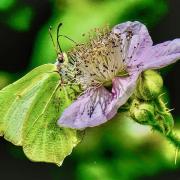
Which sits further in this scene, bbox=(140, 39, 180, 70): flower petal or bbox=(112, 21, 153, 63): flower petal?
bbox=(112, 21, 153, 63): flower petal

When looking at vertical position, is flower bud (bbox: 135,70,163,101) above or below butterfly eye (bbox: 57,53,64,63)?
above

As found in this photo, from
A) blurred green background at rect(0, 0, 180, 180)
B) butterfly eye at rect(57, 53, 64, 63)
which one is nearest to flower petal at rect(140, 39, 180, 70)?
butterfly eye at rect(57, 53, 64, 63)

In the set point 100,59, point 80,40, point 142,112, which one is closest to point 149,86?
point 142,112

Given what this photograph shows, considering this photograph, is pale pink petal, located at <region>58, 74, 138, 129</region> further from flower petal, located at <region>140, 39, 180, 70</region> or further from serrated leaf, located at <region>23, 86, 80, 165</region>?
serrated leaf, located at <region>23, 86, 80, 165</region>

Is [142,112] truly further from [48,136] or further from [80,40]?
[80,40]

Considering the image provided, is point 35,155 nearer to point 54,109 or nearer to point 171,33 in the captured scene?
point 54,109

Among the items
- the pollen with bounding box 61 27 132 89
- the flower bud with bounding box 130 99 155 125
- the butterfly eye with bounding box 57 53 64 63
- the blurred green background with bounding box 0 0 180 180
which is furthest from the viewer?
the blurred green background with bounding box 0 0 180 180

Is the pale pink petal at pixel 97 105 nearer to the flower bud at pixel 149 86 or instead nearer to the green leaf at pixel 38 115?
the flower bud at pixel 149 86
